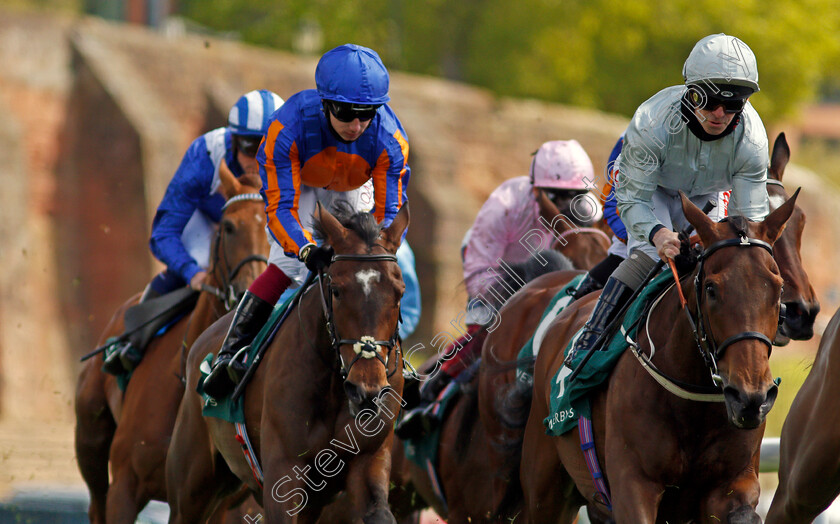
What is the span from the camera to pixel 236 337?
600cm

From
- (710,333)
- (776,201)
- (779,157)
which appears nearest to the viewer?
(710,333)

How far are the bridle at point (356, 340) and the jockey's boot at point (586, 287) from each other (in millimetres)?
1359

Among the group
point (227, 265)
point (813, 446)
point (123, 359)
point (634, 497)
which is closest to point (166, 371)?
point (123, 359)

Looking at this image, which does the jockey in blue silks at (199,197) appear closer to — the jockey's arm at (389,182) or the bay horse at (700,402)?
the jockey's arm at (389,182)

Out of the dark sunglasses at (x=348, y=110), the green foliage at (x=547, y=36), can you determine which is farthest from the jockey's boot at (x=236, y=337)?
the green foliage at (x=547, y=36)

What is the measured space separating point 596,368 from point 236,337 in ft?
6.27

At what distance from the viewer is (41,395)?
1823cm

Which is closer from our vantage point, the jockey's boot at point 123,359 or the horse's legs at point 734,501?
the horse's legs at point 734,501

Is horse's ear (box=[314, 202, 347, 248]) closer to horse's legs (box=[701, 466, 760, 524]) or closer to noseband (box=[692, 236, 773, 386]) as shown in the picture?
noseband (box=[692, 236, 773, 386])

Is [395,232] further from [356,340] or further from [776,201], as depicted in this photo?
[776,201]

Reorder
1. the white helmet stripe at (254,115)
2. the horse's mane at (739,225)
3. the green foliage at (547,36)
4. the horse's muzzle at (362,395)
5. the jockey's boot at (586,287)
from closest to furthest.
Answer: the horse's mane at (739,225) < the horse's muzzle at (362,395) < the jockey's boot at (586,287) < the white helmet stripe at (254,115) < the green foliage at (547,36)

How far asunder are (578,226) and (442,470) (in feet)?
6.12

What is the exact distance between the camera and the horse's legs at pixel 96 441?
8.02 m

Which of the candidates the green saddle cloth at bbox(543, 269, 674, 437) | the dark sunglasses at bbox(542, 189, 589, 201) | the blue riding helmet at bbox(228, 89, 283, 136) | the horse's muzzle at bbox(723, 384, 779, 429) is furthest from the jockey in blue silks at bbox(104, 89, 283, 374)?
the horse's muzzle at bbox(723, 384, 779, 429)
